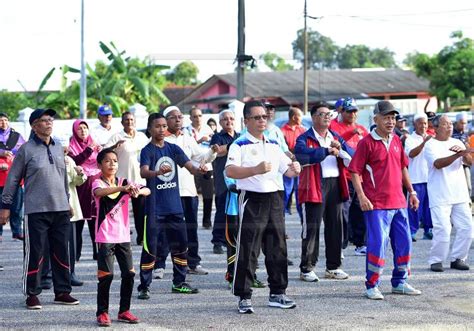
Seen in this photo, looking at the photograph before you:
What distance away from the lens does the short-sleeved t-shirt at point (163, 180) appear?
10008mm

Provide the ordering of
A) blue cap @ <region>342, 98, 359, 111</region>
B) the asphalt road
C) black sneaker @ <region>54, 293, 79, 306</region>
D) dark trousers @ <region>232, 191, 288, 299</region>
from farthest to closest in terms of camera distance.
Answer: blue cap @ <region>342, 98, 359, 111</region> < black sneaker @ <region>54, 293, 79, 306</region> < dark trousers @ <region>232, 191, 288, 299</region> < the asphalt road

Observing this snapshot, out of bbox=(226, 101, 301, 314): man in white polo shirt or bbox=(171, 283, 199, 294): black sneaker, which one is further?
bbox=(171, 283, 199, 294): black sneaker

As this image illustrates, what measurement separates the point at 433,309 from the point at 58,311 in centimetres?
354

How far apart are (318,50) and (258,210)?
111 m

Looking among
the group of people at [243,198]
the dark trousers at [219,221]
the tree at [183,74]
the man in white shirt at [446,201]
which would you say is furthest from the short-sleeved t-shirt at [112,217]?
the tree at [183,74]

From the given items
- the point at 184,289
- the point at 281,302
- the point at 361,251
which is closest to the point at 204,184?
the point at 361,251

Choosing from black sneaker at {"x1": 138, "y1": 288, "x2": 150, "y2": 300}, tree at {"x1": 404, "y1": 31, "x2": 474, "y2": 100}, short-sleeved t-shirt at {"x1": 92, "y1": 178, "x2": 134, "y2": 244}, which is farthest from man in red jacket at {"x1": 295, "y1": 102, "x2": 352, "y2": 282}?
tree at {"x1": 404, "y1": 31, "x2": 474, "y2": 100}

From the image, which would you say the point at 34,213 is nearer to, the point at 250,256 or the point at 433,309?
the point at 250,256

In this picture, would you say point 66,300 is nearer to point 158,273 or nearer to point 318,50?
point 158,273

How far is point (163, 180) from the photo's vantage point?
10109mm

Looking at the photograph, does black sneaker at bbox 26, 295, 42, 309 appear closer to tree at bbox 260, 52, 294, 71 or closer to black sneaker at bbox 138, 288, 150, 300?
black sneaker at bbox 138, 288, 150, 300

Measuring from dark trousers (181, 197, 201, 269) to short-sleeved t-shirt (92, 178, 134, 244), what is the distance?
99.3 inches

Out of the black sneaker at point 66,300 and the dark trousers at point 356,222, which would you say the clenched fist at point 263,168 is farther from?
the dark trousers at point 356,222

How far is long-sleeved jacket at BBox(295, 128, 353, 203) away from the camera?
1072cm
